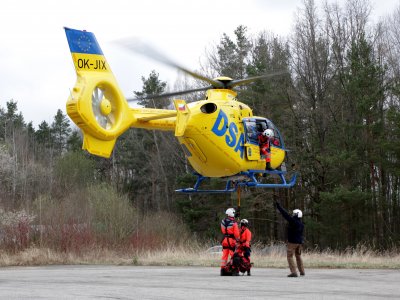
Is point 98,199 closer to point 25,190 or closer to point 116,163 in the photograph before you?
point 25,190

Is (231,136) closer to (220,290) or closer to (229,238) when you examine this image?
(229,238)

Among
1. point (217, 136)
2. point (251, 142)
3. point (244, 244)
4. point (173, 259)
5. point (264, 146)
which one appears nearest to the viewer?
point (244, 244)

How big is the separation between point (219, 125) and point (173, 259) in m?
7.99

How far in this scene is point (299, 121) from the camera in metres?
50.2

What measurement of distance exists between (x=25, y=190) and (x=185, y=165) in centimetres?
1929

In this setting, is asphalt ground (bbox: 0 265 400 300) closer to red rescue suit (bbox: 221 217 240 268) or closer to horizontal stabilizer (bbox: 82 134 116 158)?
red rescue suit (bbox: 221 217 240 268)

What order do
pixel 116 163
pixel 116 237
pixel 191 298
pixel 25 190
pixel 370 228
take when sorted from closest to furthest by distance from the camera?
pixel 191 298 → pixel 116 237 → pixel 370 228 → pixel 25 190 → pixel 116 163

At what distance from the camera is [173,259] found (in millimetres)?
29047

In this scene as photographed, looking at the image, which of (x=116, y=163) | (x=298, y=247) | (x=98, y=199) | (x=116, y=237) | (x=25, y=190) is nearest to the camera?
(x=298, y=247)

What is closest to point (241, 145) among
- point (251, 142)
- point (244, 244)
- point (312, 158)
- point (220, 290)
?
point (251, 142)

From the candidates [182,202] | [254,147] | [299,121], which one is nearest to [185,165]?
[182,202]

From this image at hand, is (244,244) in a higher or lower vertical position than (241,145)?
lower

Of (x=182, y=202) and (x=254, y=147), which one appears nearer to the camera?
(x=254, y=147)

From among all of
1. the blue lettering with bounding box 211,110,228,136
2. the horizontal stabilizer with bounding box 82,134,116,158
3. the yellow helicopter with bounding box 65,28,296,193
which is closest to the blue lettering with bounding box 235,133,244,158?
the yellow helicopter with bounding box 65,28,296,193
